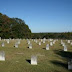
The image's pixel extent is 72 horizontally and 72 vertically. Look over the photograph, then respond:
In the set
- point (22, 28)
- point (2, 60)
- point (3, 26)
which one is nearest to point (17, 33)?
point (22, 28)

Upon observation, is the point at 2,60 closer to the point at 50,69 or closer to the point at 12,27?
the point at 50,69

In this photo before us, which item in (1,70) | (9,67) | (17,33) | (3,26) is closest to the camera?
(1,70)

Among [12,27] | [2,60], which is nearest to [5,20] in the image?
[12,27]

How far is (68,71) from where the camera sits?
9.98m

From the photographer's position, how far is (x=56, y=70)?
32.7 feet

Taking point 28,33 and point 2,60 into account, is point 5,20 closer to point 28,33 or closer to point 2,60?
point 28,33

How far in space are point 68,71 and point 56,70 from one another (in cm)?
94

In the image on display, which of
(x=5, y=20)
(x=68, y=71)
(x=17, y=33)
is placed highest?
(x=5, y=20)

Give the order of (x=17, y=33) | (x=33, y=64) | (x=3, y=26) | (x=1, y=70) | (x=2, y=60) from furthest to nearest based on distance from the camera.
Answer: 1. (x=17, y=33)
2. (x=3, y=26)
3. (x=2, y=60)
4. (x=33, y=64)
5. (x=1, y=70)

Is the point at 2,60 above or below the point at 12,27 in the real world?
below

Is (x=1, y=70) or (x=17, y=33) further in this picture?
(x=17, y=33)

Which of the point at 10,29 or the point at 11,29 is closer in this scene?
the point at 10,29

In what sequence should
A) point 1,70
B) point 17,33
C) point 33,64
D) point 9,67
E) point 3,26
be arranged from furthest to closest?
point 17,33, point 3,26, point 33,64, point 9,67, point 1,70

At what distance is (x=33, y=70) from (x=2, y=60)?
404cm
